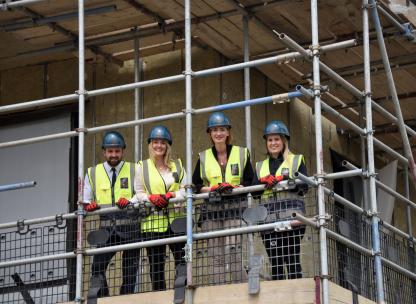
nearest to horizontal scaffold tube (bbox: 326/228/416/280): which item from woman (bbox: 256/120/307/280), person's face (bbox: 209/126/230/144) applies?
woman (bbox: 256/120/307/280)

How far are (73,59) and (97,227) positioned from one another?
12.9ft

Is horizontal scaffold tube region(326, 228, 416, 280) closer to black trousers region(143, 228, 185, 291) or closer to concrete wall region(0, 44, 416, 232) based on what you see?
black trousers region(143, 228, 185, 291)

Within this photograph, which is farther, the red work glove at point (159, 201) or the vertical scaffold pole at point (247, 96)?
the red work glove at point (159, 201)

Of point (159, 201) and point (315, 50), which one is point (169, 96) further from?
point (315, 50)

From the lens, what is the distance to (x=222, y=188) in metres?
14.3

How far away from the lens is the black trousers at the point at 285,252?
45.5 ft

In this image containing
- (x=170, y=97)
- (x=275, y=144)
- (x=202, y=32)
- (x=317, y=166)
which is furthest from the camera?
(x=170, y=97)

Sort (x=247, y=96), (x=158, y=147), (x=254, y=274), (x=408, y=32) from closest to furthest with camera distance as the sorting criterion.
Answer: (x=254, y=274) → (x=158, y=147) → (x=247, y=96) → (x=408, y=32)

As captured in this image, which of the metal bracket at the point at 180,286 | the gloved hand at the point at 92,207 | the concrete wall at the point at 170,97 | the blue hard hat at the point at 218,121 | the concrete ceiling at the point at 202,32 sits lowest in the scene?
the metal bracket at the point at 180,286

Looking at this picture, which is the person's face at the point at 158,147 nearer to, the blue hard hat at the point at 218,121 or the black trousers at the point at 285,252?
the blue hard hat at the point at 218,121

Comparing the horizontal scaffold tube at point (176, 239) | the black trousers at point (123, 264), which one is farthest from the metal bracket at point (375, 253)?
the black trousers at point (123, 264)

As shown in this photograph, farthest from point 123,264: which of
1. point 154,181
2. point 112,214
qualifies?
point 154,181

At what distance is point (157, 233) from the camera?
48.2ft

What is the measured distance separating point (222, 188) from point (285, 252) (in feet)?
3.44
